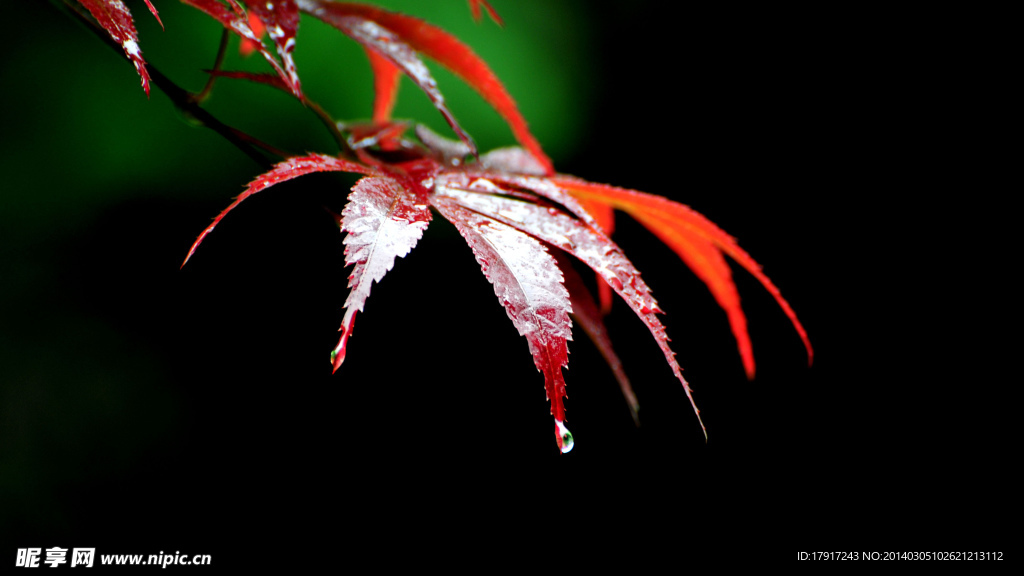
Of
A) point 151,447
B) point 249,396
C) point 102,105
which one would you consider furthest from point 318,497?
point 102,105

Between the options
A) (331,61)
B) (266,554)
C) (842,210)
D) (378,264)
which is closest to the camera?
(378,264)

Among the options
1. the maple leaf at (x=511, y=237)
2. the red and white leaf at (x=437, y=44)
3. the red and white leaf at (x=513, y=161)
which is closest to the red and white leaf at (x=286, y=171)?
the maple leaf at (x=511, y=237)

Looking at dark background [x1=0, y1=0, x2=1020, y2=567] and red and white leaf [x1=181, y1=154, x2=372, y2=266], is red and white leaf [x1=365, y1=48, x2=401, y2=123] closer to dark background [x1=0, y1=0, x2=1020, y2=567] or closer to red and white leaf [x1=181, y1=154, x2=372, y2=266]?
red and white leaf [x1=181, y1=154, x2=372, y2=266]

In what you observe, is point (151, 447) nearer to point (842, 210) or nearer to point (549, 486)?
point (549, 486)

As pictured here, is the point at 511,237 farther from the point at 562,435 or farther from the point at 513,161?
the point at 513,161

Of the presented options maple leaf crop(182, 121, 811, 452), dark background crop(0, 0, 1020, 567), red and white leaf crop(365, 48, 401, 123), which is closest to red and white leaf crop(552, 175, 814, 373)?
maple leaf crop(182, 121, 811, 452)

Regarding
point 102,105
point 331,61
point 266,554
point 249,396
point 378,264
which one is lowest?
point 266,554

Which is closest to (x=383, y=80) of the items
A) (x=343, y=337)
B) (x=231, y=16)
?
(x=231, y=16)

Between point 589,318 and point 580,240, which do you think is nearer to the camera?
point 580,240
